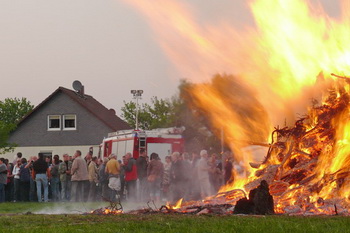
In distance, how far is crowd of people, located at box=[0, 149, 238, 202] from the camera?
63.9 ft

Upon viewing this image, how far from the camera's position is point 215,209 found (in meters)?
12.8

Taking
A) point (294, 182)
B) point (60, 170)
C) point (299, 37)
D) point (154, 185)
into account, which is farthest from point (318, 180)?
point (60, 170)

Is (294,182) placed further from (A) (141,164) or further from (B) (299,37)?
(A) (141,164)

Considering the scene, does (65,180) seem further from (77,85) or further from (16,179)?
(77,85)

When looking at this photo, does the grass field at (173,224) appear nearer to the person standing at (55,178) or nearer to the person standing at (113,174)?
the person standing at (113,174)

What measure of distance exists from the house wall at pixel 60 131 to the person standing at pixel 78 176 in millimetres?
31372

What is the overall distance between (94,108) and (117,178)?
Answer: 36.6m

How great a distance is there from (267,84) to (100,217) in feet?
17.3

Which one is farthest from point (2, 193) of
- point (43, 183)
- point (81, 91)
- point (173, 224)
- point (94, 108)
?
point (81, 91)

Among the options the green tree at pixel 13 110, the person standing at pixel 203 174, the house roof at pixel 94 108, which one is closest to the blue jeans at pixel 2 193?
the person standing at pixel 203 174

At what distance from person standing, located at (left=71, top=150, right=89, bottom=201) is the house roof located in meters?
31.1

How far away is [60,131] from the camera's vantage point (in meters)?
56.9

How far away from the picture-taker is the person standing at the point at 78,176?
75.8ft

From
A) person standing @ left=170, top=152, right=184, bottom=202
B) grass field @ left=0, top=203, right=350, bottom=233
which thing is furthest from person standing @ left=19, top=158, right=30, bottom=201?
grass field @ left=0, top=203, right=350, bottom=233
